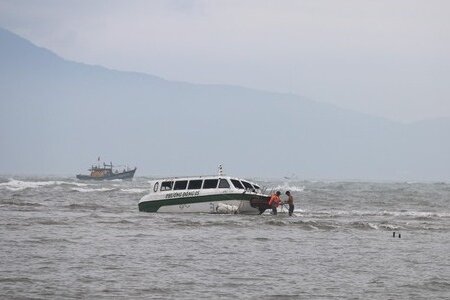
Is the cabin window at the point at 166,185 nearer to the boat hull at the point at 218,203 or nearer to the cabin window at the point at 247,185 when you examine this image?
the boat hull at the point at 218,203

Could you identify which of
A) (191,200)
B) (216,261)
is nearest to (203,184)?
(191,200)

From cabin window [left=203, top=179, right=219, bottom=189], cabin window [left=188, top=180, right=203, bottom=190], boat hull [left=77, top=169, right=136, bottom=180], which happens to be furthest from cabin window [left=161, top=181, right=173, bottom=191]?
boat hull [left=77, top=169, right=136, bottom=180]

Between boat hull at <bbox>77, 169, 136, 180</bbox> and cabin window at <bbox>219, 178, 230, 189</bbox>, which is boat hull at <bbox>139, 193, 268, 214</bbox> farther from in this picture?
boat hull at <bbox>77, 169, 136, 180</bbox>

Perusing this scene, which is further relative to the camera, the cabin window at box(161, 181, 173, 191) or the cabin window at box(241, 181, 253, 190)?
the cabin window at box(161, 181, 173, 191)

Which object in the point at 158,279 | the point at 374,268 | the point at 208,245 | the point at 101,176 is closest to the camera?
the point at 158,279

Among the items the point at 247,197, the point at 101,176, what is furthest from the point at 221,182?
the point at 101,176

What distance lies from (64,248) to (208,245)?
4.38 meters

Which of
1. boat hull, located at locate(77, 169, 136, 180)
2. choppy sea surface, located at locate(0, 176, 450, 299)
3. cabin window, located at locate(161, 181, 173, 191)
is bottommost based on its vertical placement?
choppy sea surface, located at locate(0, 176, 450, 299)

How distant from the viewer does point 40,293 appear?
14.4 m

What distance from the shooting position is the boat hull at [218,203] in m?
37.0

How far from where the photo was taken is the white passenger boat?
3706 cm

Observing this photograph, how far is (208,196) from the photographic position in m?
37.4

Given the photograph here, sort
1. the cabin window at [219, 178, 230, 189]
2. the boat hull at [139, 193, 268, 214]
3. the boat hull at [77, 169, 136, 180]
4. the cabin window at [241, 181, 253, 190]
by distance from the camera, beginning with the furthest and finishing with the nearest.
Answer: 1. the boat hull at [77, 169, 136, 180]
2. the cabin window at [241, 181, 253, 190]
3. the cabin window at [219, 178, 230, 189]
4. the boat hull at [139, 193, 268, 214]

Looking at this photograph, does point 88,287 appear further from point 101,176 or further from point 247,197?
point 101,176
